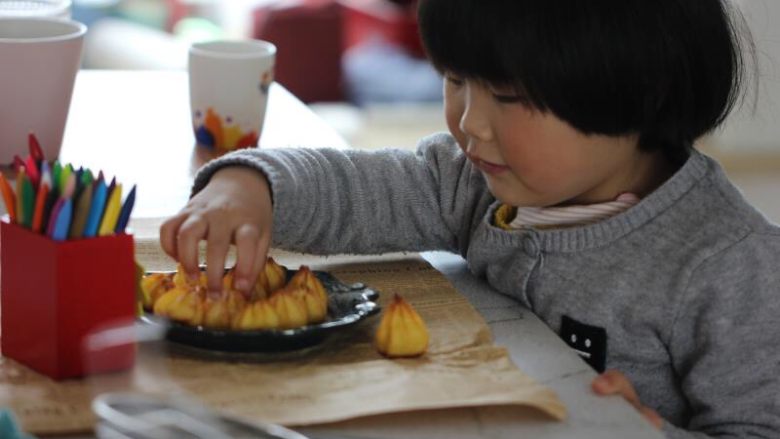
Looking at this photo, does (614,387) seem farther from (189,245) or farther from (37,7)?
(37,7)

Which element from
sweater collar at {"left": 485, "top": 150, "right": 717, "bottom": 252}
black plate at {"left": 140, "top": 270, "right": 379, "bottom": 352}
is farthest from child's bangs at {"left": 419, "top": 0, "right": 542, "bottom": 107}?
black plate at {"left": 140, "top": 270, "right": 379, "bottom": 352}

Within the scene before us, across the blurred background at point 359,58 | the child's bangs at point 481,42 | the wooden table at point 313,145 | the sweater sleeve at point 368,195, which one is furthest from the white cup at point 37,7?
the blurred background at point 359,58

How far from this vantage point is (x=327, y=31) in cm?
362

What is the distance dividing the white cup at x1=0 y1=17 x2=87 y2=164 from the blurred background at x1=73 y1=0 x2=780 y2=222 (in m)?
1.99

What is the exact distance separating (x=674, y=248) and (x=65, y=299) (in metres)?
0.47

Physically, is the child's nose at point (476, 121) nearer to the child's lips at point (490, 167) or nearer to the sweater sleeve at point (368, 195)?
the child's lips at point (490, 167)

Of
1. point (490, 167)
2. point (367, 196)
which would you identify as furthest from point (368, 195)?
point (490, 167)

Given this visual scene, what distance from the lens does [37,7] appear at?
1.43m

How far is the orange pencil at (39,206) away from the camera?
0.70 m

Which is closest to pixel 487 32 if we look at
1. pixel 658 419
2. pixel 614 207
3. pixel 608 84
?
pixel 608 84

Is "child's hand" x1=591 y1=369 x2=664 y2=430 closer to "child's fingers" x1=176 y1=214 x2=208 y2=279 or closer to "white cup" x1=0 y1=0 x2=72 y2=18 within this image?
"child's fingers" x1=176 y1=214 x2=208 y2=279

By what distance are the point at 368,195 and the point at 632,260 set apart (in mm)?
241

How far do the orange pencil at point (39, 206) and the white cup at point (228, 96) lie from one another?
60cm

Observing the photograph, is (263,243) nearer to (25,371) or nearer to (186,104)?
(25,371)
